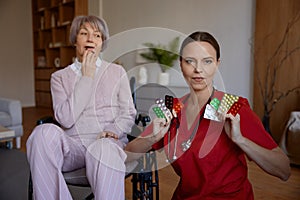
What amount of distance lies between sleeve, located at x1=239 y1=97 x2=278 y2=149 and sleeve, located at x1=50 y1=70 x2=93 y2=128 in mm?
639

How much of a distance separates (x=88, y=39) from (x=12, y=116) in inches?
83.5

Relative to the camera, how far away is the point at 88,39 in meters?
1.22

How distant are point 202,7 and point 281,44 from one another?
1010 mm

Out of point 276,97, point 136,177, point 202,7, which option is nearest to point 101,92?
point 136,177

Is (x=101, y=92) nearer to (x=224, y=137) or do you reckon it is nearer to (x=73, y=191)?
(x=224, y=137)

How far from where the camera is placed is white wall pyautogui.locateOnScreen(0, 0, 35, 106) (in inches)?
226

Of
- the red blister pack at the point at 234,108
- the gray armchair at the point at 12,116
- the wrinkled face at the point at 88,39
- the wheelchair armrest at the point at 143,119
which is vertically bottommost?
the gray armchair at the point at 12,116

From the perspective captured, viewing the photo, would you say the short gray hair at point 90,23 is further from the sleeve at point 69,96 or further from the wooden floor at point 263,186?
the wooden floor at point 263,186

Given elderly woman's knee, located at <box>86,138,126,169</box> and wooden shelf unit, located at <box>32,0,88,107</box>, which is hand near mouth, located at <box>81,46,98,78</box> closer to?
elderly woman's knee, located at <box>86,138,126,169</box>

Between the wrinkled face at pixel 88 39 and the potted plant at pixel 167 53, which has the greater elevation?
the wrinkled face at pixel 88 39

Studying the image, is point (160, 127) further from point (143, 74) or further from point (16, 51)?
point (16, 51)

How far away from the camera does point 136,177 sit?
49.2 inches

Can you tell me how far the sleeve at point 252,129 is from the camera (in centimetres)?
77

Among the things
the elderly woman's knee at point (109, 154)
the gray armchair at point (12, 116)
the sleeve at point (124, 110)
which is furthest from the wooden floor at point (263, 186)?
the gray armchair at point (12, 116)
